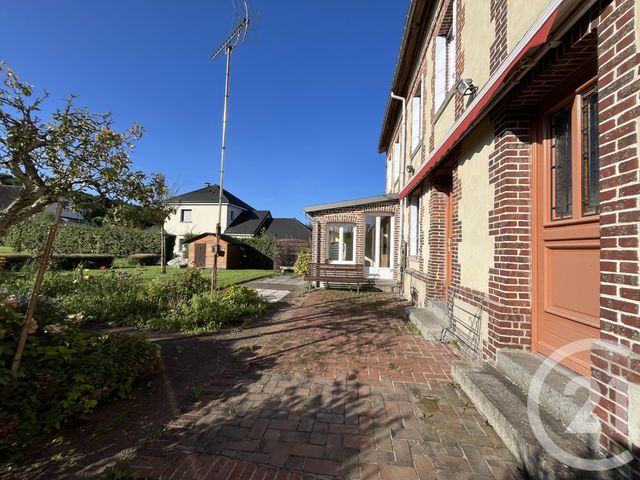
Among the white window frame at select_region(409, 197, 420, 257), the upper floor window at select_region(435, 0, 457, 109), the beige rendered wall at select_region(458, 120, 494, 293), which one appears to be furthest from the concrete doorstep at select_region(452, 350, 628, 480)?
the white window frame at select_region(409, 197, 420, 257)

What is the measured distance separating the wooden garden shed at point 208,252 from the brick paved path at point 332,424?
15198 mm

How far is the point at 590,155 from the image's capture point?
241 centimetres

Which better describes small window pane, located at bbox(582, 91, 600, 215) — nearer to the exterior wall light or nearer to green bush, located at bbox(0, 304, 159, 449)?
the exterior wall light

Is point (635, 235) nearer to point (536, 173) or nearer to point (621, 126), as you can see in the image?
point (621, 126)

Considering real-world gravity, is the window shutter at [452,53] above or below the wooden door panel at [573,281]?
above

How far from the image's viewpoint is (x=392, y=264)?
11.3 metres

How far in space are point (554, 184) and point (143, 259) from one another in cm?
2207

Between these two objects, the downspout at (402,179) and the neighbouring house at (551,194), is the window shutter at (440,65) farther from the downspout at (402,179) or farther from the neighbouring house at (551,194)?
the downspout at (402,179)

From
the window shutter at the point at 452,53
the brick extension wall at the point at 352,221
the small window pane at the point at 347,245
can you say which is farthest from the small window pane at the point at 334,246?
the window shutter at the point at 452,53

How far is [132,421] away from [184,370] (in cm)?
111

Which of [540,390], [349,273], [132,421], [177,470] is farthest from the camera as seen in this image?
[349,273]

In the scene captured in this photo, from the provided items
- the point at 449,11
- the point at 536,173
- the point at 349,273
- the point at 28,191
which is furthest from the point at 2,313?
the point at 349,273

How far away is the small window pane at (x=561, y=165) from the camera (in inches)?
107

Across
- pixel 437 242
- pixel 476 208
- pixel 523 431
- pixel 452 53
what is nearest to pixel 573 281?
pixel 523 431
